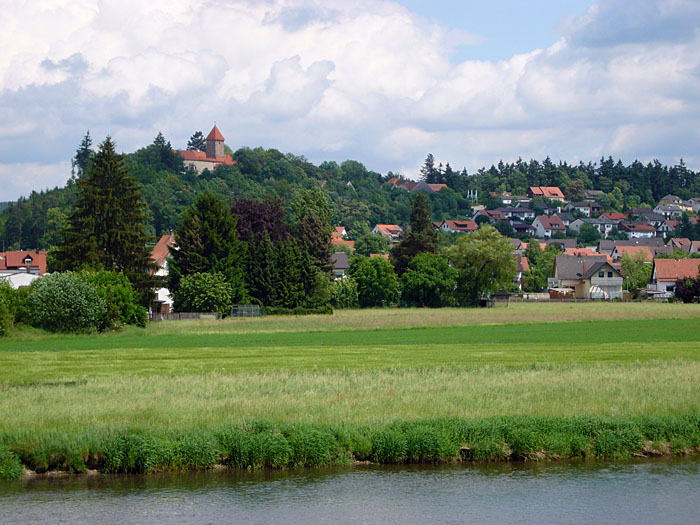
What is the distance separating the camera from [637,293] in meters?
135

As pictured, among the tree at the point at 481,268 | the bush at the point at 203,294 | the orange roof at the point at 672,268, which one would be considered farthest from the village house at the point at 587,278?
the bush at the point at 203,294

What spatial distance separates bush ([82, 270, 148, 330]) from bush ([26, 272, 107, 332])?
936 mm

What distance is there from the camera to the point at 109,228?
71938 millimetres

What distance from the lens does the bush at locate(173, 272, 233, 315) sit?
262 ft

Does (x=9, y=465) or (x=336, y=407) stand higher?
(x=336, y=407)

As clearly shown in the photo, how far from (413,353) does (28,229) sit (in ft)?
569

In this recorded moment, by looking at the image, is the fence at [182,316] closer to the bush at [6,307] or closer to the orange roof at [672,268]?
the bush at [6,307]

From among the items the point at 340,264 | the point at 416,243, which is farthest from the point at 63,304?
the point at 340,264

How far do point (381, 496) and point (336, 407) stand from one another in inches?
236

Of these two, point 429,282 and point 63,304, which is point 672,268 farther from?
point 63,304

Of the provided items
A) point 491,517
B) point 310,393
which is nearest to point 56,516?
point 491,517

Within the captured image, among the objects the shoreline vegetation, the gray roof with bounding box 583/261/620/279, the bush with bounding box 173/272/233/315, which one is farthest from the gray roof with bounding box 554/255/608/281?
the shoreline vegetation

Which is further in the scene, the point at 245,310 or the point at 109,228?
the point at 245,310

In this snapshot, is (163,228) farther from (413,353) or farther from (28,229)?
(413,353)
